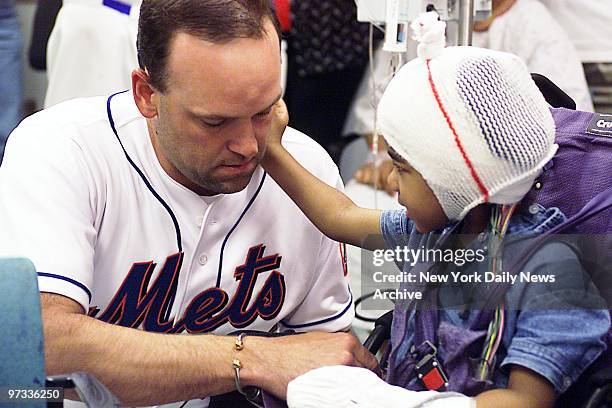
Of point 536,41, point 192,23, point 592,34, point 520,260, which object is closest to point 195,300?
point 192,23

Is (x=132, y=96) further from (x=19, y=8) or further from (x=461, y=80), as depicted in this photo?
(x=19, y=8)

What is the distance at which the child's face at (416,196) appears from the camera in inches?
55.0

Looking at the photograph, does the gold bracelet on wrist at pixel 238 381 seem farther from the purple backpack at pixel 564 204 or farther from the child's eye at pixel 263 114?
the child's eye at pixel 263 114

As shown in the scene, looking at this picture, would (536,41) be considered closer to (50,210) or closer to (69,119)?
(69,119)

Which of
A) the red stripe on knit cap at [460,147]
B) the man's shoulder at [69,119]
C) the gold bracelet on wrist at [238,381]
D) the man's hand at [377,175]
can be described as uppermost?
the red stripe on knit cap at [460,147]

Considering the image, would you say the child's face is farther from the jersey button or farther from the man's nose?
the jersey button

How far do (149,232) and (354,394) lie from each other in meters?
0.62

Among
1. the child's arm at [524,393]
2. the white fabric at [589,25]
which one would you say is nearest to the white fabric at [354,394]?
the child's arm at [524,393]

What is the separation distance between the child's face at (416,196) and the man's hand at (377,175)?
1.57 m

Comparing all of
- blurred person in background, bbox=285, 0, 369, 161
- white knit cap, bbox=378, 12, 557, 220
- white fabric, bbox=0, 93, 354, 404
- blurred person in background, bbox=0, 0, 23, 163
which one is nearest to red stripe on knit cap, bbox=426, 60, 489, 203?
white knit cap, bbox=378, 12, 557, 220

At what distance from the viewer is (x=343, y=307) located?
1.98m

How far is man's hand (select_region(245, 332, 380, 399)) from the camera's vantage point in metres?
1.54

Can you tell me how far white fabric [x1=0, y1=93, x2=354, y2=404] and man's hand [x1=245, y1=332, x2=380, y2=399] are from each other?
0.26 metres

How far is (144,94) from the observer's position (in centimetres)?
173
